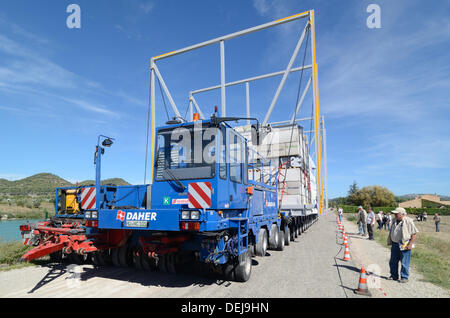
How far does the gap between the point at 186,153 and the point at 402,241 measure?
480cm

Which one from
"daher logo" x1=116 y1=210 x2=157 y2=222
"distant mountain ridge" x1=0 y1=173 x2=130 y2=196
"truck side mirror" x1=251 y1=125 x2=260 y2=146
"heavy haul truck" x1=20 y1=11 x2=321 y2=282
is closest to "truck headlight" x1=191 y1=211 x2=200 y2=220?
"heavy haul truck" x1=20 y1=11 x2=321 y2=282

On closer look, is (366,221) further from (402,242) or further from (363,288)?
(363,288)

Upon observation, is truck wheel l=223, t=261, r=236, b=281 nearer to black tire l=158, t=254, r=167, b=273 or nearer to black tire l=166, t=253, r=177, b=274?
black tire l=166, t=253, r=177, b=274

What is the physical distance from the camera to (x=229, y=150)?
5.25m

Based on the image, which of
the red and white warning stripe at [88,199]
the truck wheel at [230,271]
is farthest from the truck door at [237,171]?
the red and white warning stripe at [88,199]

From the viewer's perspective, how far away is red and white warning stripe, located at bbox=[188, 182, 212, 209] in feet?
14.9

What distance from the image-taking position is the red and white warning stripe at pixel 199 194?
4535mm

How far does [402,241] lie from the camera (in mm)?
5289

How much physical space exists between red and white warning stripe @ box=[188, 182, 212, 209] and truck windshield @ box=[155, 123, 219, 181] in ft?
0.92

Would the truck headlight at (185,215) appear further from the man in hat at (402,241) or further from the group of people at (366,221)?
the group of people at (366,221)

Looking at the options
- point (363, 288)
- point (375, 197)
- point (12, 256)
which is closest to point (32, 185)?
point (12, 256)
